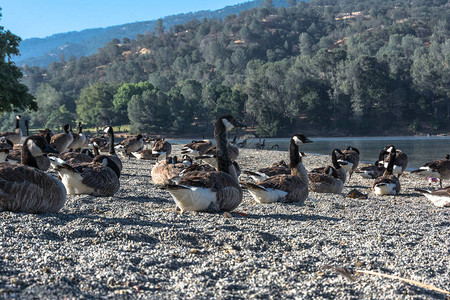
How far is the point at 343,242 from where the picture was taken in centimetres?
605

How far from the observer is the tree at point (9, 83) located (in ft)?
53.9

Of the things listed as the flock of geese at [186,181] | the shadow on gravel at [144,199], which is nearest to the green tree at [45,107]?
the flock of geese at [186,181]

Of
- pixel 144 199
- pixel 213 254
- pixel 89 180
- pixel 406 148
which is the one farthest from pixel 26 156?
pixel 406 148

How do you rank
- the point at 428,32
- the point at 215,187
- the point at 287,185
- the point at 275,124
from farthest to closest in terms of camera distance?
the point at 428,32, the point at 275,124, the point at 287,185, the point at 215,187

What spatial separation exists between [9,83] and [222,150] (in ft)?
36.4

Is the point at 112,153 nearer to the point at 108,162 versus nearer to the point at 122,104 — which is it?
the point at 108,162

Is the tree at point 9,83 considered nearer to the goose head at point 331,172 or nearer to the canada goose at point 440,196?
the goose head at point 331,172

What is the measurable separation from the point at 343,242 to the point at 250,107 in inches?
3360

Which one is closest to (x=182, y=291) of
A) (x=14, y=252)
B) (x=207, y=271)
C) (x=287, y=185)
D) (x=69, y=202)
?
(x=207, y=271)

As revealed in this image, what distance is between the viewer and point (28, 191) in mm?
6469

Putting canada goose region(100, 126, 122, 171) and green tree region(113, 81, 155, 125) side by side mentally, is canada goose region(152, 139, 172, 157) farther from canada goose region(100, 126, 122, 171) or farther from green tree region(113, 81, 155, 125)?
green tree region(113, 81, 155, 125)

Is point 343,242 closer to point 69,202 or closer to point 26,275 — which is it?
point 26,275

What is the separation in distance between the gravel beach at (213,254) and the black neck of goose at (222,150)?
1495 millimetres

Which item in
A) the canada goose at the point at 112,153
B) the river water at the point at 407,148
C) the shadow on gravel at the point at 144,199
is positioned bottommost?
the river water at the point at 407,148
